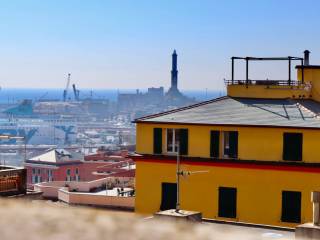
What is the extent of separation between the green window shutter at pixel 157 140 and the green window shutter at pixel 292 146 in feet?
16.1

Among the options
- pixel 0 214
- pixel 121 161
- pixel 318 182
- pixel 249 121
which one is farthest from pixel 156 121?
pixel 121 161

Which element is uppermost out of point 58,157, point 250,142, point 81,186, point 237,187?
point 250,142

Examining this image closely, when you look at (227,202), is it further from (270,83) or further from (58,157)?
(58,157)

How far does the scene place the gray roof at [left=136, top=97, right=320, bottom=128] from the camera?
92.4ft

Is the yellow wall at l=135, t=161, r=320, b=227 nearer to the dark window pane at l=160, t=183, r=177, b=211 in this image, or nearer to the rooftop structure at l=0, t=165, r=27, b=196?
the dark window pane at l=160, t=183, r=177, b=211

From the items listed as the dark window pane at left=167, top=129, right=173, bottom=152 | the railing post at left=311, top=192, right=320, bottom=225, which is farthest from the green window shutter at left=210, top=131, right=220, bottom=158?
the railing post at left=311, top=192, right=320, bottom=225

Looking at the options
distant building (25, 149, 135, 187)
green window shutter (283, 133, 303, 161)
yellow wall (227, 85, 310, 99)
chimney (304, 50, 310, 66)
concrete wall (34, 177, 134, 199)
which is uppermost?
chimney (304, 50, 310, 66)

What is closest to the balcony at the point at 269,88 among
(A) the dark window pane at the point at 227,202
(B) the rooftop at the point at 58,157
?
(A) the dark window pane at the point at 227,202

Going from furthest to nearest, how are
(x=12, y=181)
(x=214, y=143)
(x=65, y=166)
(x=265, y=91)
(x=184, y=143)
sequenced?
(x=65, y=166)
(x=265, y=91)
(x=184, y=143)
(x=214, y=143)
(x=12, y=181)

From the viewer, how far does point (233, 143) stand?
2848 centimetres

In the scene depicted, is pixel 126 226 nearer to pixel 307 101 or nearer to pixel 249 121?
pixel 249 121

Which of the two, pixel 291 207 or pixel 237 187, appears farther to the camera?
pixel 237 187

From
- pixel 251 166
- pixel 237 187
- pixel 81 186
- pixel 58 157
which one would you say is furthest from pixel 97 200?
pixel 58 157

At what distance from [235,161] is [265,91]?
5.48m
